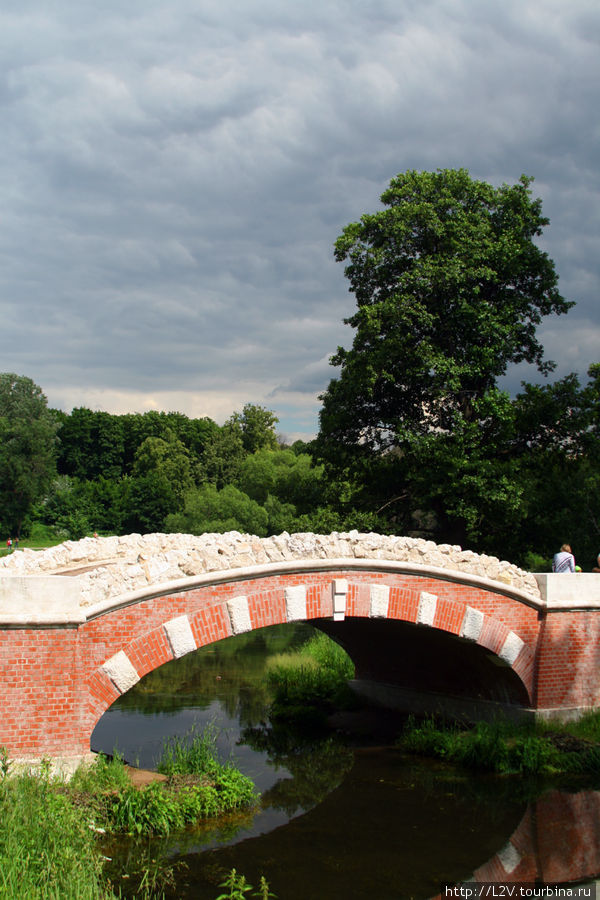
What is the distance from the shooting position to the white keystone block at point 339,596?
10359 mm

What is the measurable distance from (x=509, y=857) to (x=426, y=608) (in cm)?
318

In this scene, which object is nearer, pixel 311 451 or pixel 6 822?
pixel 6 822

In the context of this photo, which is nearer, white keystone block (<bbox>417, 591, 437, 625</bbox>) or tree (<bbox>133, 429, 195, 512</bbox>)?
white keystone block (<bbox>417, 591, 437, 625</bbox>)

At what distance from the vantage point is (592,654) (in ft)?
40.1

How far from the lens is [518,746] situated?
11.3 metres

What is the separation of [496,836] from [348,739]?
456 centimetres

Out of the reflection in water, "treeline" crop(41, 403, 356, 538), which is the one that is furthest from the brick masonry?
"treeline" crop(41, 403, 356, 538)

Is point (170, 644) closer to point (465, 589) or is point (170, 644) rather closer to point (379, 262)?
point (465, 589)

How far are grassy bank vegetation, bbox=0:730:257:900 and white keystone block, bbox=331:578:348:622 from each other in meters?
2.23

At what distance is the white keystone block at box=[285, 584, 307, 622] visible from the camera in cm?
1009

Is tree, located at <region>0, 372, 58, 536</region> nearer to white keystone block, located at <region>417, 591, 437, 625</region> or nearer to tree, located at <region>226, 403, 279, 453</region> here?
tree, located at <region>226, 403, 279, 453</region>

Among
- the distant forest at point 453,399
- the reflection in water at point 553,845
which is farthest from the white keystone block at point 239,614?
the distant forest at point 453,399

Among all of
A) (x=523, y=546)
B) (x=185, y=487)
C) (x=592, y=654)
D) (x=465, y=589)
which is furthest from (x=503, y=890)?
(x=185, y=487)

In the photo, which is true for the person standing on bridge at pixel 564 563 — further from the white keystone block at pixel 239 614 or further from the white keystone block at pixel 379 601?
the white keystone block at pixel 239 614
